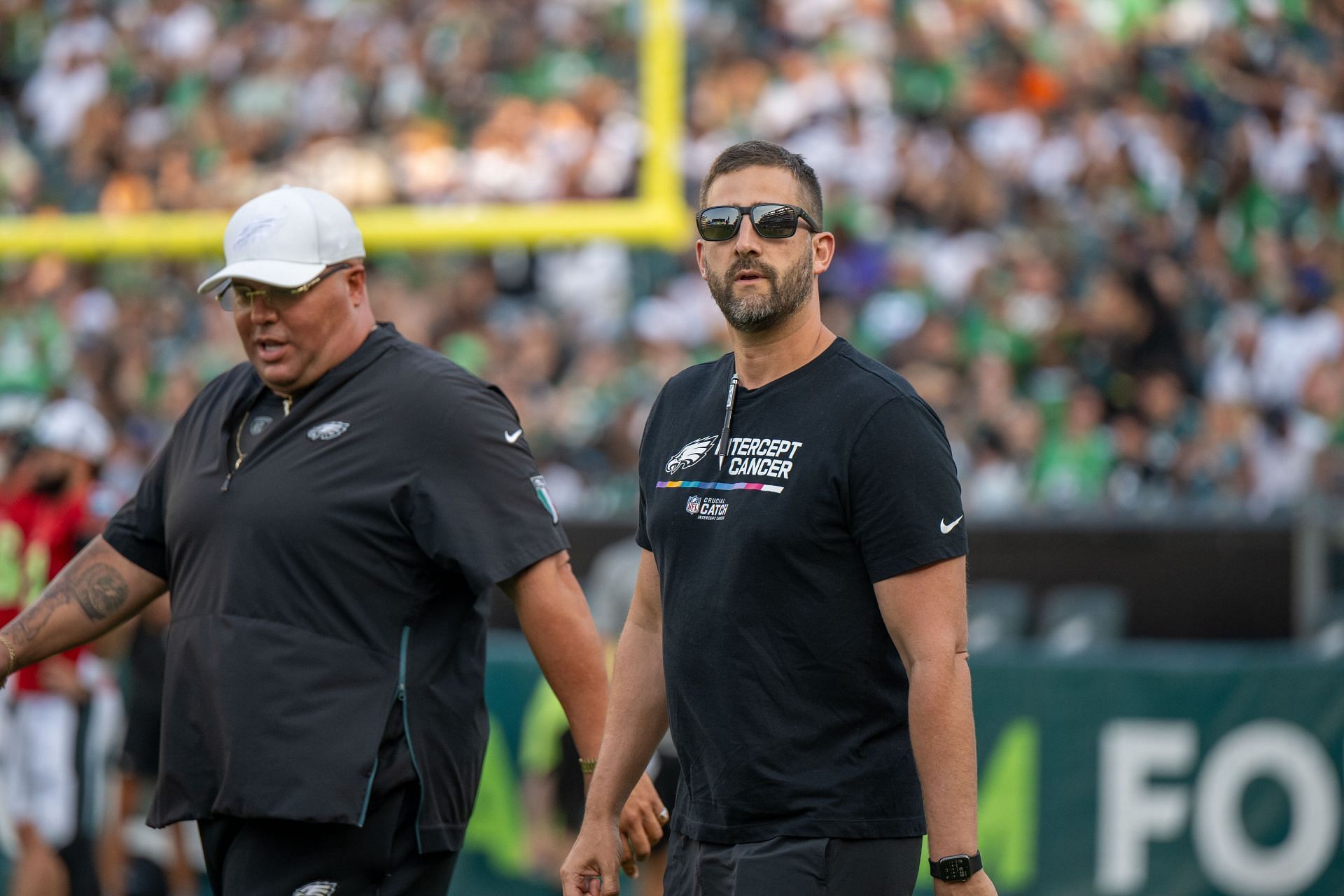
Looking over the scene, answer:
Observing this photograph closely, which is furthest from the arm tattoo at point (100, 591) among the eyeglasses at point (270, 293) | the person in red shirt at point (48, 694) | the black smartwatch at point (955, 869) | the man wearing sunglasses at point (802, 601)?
the person in red shirt at point (48, 694)

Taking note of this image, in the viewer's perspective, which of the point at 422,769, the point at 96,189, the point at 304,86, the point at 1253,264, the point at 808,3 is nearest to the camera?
the point at 422,769

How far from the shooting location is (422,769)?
3621 millimetres

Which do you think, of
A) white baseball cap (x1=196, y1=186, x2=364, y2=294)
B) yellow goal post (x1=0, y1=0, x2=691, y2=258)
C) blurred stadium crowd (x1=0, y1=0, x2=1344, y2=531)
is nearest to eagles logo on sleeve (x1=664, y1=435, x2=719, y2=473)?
white baseball cap (x1=196, y1=186, x2=364, y2=294)

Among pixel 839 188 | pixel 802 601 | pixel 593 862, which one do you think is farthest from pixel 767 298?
pixel 839 188

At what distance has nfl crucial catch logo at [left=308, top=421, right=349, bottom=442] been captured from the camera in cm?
370

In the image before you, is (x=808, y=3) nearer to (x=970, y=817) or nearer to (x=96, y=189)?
(x=96, y=189)

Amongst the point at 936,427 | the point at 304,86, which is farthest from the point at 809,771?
the point at 304,86

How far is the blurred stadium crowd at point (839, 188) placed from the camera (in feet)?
32.5

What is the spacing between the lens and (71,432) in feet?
23.5

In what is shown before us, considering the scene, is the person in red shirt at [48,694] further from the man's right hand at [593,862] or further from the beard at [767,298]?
the beard at [767,298]

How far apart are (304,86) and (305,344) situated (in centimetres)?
981

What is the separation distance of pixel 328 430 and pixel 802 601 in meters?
1.15

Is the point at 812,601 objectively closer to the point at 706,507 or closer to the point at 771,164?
Result: the point at 706,507

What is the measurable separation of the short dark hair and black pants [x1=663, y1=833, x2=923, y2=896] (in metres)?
1.16
